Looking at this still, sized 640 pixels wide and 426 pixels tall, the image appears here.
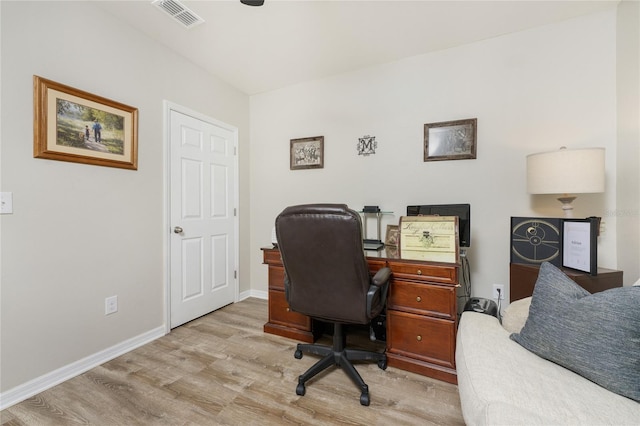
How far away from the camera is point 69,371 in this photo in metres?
1.81

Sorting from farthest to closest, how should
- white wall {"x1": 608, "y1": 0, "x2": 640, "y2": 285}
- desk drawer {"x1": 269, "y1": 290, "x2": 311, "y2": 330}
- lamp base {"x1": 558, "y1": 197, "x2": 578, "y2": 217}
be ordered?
desk drawer {"x1": 269, "y1": 290, "x2": 311, "y2": 330} → lamp base {"x1": 558, "y1": 197, "x2": 578, "y2": 217} → white wall {"x1": 608, "y1": 0, "x2": 640, "y2": 285}

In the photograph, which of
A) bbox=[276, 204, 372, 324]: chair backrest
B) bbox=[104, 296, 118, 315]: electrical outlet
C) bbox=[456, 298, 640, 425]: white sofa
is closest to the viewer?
bbox=[456, 298, 640, 425]: white sofa

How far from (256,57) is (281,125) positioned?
83cm

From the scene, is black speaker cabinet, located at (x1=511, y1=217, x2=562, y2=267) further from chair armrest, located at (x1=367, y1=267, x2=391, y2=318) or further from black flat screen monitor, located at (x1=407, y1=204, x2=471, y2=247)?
chair armrest, located at (x1=367, y1=267, x2=391, y2=318)

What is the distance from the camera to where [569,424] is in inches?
29.9

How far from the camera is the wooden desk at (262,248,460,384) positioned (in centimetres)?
176

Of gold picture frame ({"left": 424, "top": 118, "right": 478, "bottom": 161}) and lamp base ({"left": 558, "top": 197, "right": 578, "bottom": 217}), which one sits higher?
gold picture frame ({"left": 424, "top": 118, "right": 478, "bottom": 161})

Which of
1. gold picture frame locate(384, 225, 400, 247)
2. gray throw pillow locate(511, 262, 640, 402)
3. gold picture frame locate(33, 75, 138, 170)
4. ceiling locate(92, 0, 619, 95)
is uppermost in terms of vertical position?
ceiling locate(92, 0, 619, 95)

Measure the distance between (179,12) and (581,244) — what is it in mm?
3210

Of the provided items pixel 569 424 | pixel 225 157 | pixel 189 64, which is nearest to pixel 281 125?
pixel 225 157

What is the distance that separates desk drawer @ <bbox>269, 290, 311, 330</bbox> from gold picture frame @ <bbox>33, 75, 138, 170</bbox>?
5.41 ft

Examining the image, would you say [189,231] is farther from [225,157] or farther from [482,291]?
[482,291]

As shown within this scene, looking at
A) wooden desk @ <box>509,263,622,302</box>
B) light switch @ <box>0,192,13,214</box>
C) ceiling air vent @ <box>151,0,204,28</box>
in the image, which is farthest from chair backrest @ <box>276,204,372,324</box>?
ceiling air vent @ <box>151,0,204,28</box>

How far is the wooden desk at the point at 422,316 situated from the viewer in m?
1.76
